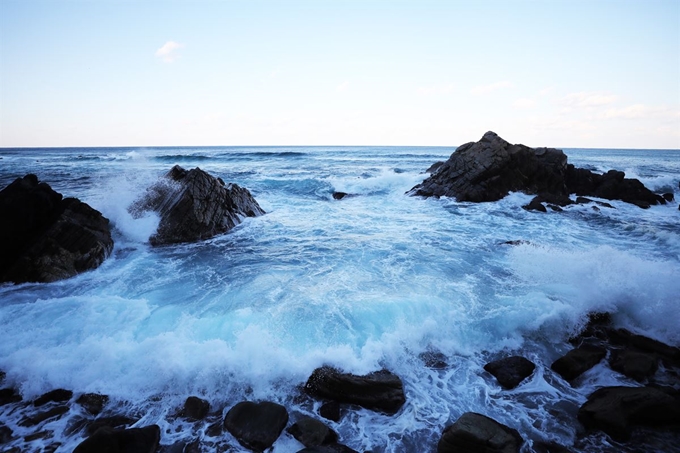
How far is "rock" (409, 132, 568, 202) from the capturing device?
59.4 ft

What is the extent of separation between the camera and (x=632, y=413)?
3.96 m

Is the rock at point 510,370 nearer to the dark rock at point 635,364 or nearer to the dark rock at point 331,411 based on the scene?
the dark rock at point 635,364

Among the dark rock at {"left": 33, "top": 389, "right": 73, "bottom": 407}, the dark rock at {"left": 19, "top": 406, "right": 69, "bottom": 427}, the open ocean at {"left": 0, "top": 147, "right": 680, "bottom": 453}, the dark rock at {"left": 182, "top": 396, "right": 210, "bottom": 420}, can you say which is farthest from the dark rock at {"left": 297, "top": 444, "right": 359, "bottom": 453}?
the dark rock at {"left": 33, "top": 389, "right": 73, "bottom": 407}

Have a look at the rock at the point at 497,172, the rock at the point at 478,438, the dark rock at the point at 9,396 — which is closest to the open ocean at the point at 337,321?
the dark rock at the point at 9,396

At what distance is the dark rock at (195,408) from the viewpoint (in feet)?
13.4

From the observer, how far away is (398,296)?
22.2 feet

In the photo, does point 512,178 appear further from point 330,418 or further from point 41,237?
point 41,237

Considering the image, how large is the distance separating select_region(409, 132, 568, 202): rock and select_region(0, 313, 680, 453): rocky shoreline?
552 inches

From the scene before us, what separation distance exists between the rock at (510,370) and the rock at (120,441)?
4.36 meters

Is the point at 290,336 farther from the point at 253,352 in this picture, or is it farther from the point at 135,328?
the point at 135,328

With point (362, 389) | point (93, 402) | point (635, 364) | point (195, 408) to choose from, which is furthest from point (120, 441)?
point (635, 364)

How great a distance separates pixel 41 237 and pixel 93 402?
576 cm

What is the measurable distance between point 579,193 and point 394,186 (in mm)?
10921

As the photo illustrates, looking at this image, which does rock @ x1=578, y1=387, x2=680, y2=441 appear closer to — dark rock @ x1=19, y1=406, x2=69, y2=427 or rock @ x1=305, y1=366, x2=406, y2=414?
rock @ x1=305, y1=366, x2=406, y2=414
